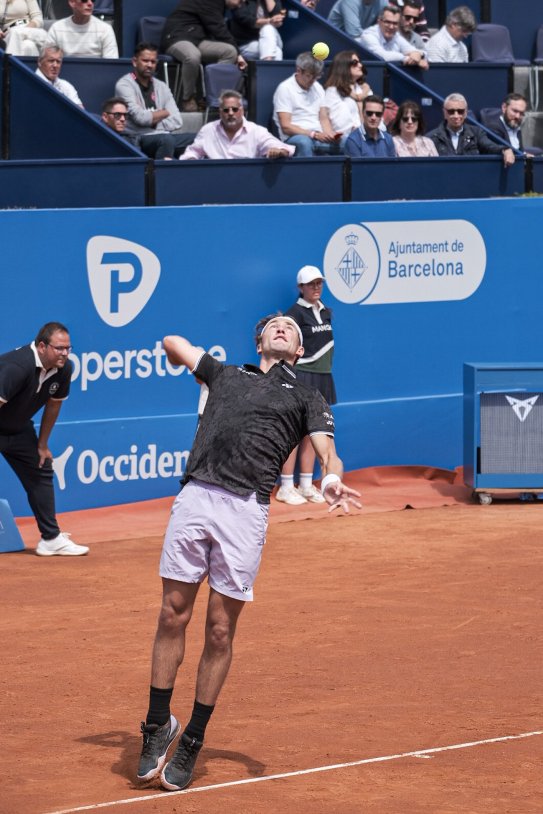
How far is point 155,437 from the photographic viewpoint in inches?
537

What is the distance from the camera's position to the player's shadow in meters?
6.50

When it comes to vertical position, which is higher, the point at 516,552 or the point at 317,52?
the point at 317,52

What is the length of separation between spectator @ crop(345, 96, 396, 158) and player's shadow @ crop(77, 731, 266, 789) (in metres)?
9.74

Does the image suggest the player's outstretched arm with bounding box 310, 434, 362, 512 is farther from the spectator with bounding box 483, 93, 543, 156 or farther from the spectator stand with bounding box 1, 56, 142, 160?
the spectator with bounding box 483, 93, 543, 156

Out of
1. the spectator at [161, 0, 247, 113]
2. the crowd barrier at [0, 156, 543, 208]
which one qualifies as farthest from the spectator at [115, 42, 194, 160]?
the spectator at [161, 0, 247, 113]

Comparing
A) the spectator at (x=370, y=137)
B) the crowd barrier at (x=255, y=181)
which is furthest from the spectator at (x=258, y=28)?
the crowd barrier at (x=255, y=181)

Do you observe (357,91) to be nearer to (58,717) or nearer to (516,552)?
(516,552)

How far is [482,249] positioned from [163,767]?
1044 cm

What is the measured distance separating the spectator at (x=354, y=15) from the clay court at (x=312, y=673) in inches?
327

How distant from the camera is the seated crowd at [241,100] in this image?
14.9m

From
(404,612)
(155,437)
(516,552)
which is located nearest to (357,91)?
(155,437)

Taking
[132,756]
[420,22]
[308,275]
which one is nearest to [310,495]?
[308,275]

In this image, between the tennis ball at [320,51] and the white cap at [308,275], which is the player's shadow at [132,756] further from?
the tennis ball at [320,51]

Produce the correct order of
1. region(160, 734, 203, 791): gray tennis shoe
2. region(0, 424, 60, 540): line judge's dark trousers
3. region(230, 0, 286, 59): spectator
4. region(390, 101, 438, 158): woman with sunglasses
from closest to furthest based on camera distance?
region(160, 734, 203, 791): gray tennis shoe
region(0, 424, 60, 540): line judge's dark trousers
region(390, 101, 438, 158): woman with sunglasses
region(230, 0, 286, 59): spectator
